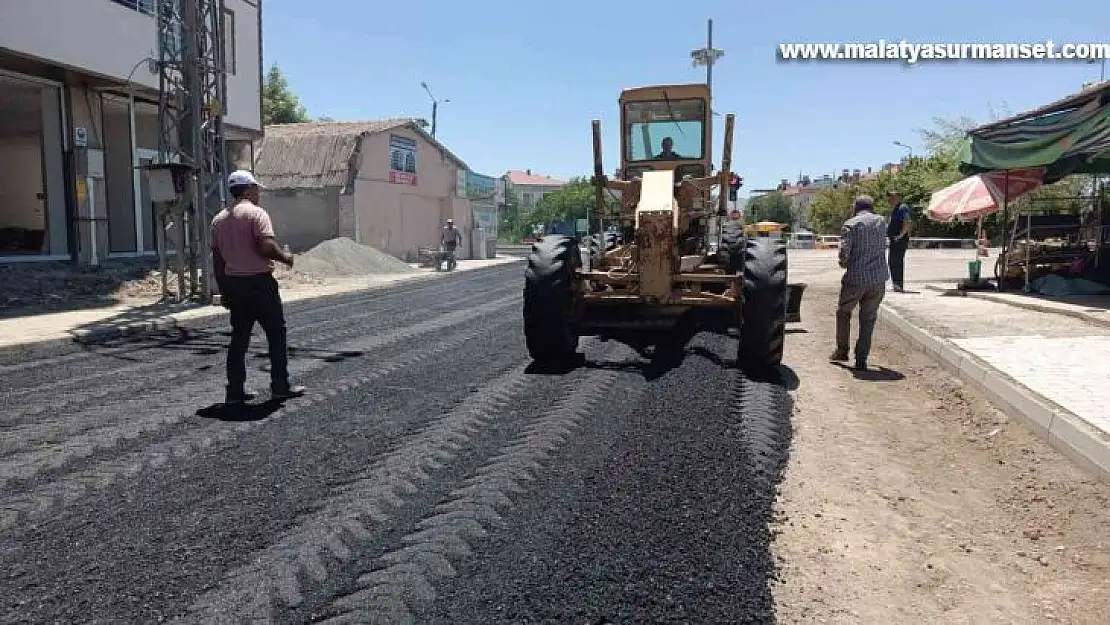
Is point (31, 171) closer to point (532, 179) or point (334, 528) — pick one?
point (334, 528)

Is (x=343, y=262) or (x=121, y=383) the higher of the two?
(x=343, y=262)

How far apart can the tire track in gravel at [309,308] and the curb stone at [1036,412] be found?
26.0ft

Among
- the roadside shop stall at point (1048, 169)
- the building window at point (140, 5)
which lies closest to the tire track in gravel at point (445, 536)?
the roadside shop stall at point (1048, 169)

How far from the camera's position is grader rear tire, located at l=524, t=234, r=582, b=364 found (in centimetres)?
706

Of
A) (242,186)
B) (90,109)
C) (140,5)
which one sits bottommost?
(242,186)

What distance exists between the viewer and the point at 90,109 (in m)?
15.8

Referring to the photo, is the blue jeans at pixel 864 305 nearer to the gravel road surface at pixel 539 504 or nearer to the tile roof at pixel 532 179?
the gravel road surface at pixel 539 504

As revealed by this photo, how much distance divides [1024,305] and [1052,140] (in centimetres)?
233

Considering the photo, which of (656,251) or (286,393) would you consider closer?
(286,393)

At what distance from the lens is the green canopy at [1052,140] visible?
32.9 ft

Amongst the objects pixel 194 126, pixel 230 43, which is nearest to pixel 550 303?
pixel 194 126

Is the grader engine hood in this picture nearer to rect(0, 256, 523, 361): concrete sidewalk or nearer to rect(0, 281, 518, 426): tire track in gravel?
rect(0, 281, 518, 426): tire track in gravel

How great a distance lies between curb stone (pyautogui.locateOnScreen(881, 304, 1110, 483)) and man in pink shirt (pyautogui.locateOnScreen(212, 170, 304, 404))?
5188 mm

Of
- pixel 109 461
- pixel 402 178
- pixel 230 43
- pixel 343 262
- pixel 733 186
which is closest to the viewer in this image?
pixel 109 461
